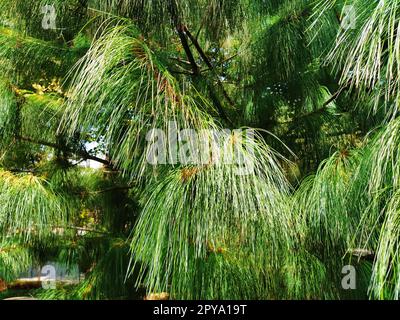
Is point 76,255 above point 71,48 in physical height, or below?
below

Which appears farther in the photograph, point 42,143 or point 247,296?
point 42,143

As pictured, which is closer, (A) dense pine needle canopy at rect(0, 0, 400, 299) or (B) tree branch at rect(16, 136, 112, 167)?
(A) dense pine needle canopy at rect(0, 0, 400, 299)

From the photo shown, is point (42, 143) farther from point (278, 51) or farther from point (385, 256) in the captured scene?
point (385, 256)

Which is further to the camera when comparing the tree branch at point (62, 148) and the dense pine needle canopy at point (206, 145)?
the tree branch at point (62, 148)

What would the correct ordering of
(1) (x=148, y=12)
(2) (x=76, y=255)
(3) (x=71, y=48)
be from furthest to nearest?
(2) (x=76, y=255) < (3) (x=71, y=48) < (1) (x=148, y=12)

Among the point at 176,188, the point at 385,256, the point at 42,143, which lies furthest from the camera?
the point at 42,143

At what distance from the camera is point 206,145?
472 millimetres

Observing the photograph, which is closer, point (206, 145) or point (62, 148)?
point (206, 145)

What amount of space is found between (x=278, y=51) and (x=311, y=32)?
7cm

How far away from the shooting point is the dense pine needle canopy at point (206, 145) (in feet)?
1.51

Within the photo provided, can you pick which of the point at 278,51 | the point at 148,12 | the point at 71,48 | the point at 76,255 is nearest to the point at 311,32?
the point at 278,51

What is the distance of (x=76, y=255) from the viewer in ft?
3.21

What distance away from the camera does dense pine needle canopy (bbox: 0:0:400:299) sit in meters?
0.46
